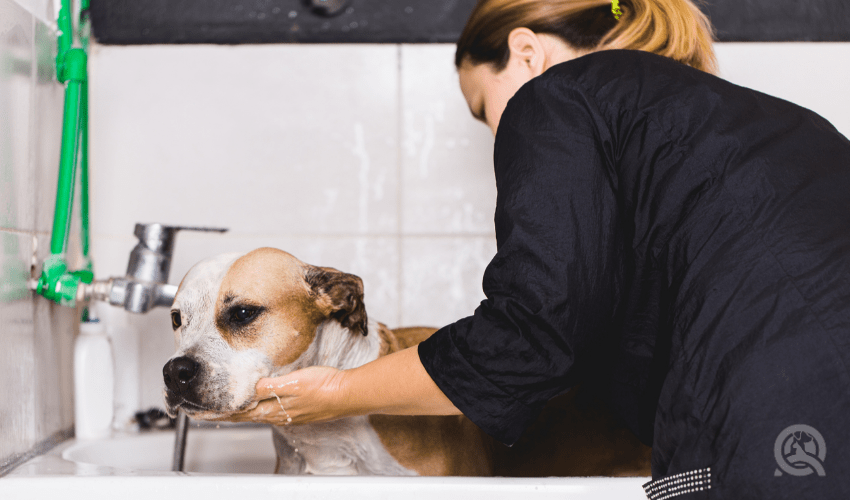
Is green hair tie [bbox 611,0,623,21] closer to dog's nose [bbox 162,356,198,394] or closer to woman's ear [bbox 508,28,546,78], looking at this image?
woman's ear [bbox 508,28,546,78]

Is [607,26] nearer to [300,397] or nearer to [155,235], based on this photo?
[300,397]

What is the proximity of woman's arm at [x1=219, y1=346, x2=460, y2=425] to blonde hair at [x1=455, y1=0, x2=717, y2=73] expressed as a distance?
483 mm

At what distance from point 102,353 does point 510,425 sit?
1.07 meters

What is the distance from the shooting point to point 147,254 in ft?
4.33

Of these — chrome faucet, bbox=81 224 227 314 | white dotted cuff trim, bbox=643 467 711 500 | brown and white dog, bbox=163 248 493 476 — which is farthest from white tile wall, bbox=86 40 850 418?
white dotted cuff trim, bbox=643 467 711 500

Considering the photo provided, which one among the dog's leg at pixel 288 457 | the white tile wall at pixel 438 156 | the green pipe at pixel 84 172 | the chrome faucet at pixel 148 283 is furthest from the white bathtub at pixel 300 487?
the white tile wall at pixel 438 156

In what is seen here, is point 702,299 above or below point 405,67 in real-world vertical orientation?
below

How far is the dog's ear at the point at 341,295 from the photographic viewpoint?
42.6 inches

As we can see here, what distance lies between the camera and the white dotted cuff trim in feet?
1.78

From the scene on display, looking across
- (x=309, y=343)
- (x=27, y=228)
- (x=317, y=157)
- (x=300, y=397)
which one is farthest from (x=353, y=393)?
(x=317, y=157)

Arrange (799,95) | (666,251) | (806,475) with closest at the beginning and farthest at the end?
(806,475)
(666,251)
(799,95)

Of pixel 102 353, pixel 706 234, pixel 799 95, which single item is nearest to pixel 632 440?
pixel 706 234

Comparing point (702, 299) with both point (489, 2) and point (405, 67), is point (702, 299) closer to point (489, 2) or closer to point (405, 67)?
point (489, 2)

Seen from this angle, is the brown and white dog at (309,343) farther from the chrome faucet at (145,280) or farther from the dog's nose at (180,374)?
the chrome faucet at (145,280)
